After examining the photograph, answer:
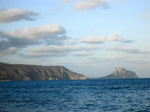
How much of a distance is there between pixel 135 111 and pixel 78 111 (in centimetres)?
815

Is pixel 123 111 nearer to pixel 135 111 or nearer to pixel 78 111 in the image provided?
pixel 135 111

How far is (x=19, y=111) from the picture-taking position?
3894 centimetres

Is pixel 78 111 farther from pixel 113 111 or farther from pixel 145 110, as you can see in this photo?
pixel 145 110

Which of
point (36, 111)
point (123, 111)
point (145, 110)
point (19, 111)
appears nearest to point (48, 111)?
point (36, 111)

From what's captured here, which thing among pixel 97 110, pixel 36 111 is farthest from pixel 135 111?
pixel 36 111

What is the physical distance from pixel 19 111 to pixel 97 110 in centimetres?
1152

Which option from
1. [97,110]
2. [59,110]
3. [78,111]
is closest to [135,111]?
[97,110]

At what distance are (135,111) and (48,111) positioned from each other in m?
12.5

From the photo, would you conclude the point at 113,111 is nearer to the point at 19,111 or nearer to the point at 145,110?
the point at 145,110

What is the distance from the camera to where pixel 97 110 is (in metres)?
39.8

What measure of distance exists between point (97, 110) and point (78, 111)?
10.1ft

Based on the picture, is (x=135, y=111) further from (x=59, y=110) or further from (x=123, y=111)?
(x=59, y=110)

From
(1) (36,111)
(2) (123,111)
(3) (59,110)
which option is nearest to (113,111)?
(2) (123,111)

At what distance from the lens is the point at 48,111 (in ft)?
127
